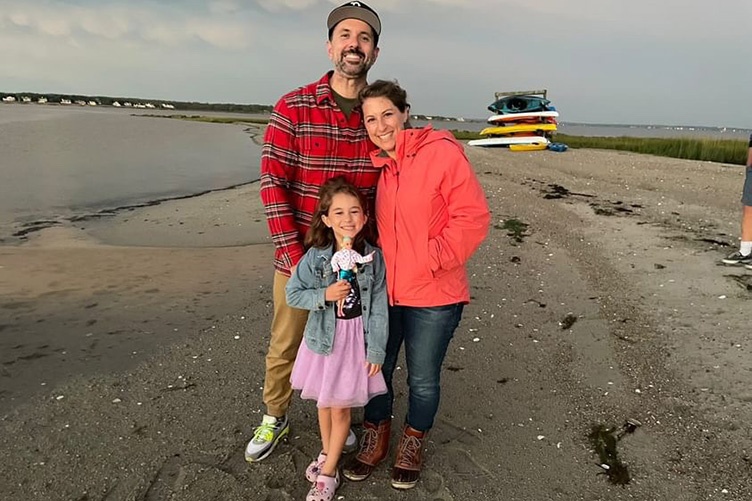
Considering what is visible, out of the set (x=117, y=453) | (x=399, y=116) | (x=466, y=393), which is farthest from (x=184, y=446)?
(x=399, y=116)

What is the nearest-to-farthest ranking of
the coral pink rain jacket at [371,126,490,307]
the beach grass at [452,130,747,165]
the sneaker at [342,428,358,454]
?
the coral pink rain jacket at [371,126,490,307] < the sneaker at [342,428,358,454] < the beach grass at [452,130,747,165]

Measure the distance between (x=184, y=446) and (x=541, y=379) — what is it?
2.86m

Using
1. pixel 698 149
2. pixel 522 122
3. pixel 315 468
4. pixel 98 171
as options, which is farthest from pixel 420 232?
pixel 698 149

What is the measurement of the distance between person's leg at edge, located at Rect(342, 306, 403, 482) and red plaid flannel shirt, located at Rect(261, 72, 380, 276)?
0.83 metres

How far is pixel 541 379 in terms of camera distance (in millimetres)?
4781

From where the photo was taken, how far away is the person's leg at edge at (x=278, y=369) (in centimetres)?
356

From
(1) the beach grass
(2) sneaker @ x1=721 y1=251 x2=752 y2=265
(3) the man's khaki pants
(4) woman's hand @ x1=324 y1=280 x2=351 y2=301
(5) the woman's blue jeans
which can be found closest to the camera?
(4) woman's hand @ x1=324 y1=280 x2=351 y2=301

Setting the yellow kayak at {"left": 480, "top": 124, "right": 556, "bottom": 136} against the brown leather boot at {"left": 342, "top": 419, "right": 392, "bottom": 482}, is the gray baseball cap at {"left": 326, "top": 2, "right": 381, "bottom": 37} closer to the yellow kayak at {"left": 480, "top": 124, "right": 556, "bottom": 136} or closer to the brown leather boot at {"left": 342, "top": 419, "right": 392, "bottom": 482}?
the brown leather boot at {"left": 342, "top": 419, "right": 392, "bottom": 482}

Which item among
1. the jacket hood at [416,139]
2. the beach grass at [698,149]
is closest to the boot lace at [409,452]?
the jacket hood at [416,139]

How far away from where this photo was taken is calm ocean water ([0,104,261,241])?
13.4 metres

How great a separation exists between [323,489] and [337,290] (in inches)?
45.8

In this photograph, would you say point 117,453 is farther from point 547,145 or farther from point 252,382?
point 547,145

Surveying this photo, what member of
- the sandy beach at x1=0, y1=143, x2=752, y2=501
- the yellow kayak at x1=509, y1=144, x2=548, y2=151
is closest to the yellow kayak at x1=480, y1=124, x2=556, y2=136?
the yellow kayak at x1=509, y1=144, x2=548, y2=151

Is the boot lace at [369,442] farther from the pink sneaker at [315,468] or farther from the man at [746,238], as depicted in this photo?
the man at [746,238]
